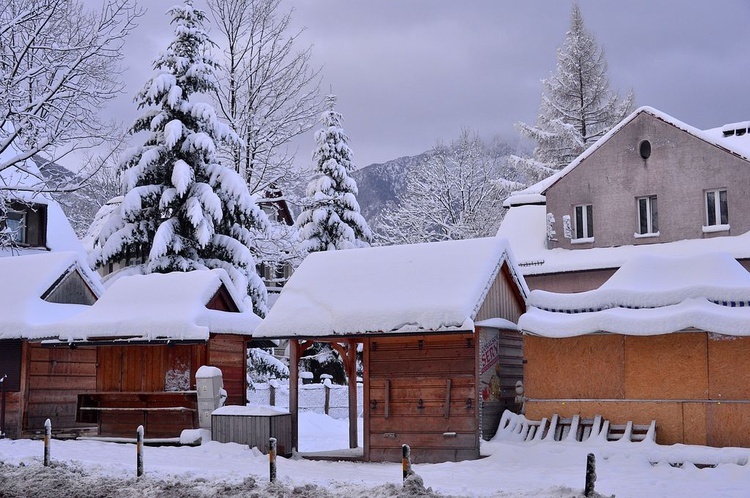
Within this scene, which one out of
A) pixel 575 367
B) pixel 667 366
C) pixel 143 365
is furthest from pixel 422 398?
pixel 143 365

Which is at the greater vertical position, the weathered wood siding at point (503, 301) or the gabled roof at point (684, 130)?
the gabled roof at point (684, 130)

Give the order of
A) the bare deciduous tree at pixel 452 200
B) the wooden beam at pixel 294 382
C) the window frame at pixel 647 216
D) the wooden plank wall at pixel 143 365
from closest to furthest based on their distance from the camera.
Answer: the wooden beam at pixel 294 382 → the wooden plank wall at pixel 143 365 → the window frame at pixel 647 216 → the bare deciduous tree at pixel 452 200

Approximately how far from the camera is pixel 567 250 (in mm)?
36250

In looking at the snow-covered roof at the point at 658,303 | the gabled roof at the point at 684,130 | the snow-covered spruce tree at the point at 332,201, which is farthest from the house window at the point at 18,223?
the snow-covered roof at the point at 658,303

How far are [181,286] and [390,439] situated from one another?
8003 millimetres

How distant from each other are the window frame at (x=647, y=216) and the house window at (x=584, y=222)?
5.94ft

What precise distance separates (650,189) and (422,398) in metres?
16.3

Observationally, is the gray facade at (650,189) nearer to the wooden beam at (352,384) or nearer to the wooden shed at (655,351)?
the wooden shed at (655,351)

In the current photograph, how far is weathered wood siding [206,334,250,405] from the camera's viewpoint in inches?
1051

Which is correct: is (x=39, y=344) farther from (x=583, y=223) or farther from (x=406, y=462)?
(x=583, y=223)

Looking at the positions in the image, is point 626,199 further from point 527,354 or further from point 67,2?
point 67,2

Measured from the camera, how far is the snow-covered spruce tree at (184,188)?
31.8 meters

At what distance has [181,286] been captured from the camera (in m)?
26.9

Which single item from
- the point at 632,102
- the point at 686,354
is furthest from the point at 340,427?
the point at 632,102
